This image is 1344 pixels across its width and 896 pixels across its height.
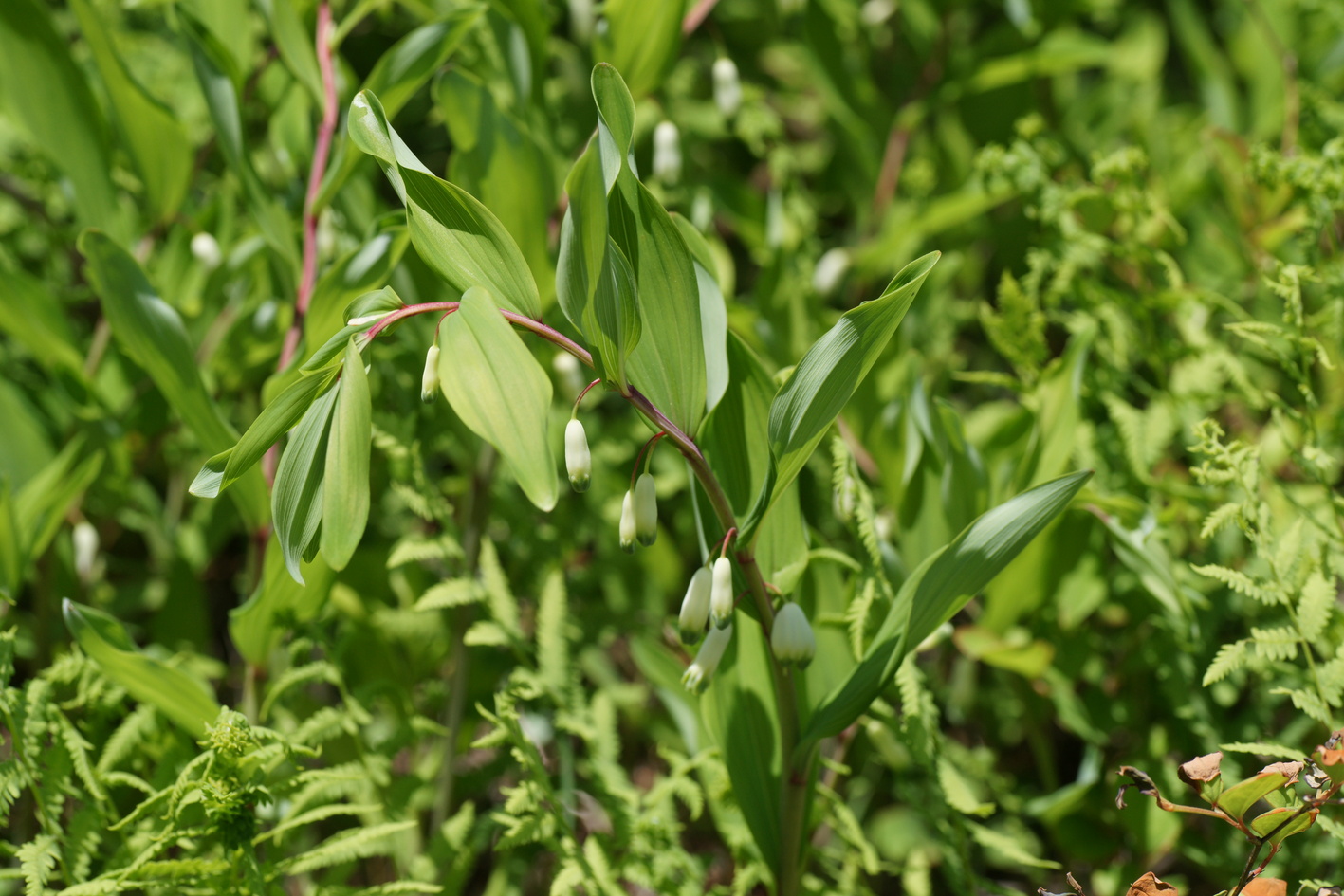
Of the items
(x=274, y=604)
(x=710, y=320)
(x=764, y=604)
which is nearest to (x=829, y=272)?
(x=710, y=320)

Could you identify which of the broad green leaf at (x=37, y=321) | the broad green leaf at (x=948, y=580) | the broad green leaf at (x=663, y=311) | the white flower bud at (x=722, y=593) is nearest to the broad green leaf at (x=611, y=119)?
the broad green leaf at (x=663, y=311)

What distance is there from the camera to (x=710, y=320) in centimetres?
76

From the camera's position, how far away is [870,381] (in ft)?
3.98

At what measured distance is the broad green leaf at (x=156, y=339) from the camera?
937mm

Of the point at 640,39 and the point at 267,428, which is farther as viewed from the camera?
the point at 640,39

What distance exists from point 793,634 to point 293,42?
82 cm

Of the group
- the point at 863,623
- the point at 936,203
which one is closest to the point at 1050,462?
the point at 863,623

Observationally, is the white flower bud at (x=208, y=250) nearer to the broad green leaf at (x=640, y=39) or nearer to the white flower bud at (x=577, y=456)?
the broad green leaf at (x=640, y=39)

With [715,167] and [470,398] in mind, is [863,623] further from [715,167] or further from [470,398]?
[715,167]

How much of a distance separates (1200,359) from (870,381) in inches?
16.1

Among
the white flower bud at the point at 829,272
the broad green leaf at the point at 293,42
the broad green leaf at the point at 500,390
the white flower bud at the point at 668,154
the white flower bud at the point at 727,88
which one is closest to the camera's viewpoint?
the broad green leaf at the point at 500,390

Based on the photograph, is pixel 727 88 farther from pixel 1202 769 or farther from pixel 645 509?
pixel 1202 769

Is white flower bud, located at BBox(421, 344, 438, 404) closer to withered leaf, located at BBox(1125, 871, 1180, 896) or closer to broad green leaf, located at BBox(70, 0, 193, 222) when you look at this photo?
withered leaf, located at BBox(1125, 871, 1180, 896)

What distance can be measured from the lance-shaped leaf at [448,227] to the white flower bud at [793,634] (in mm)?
292
